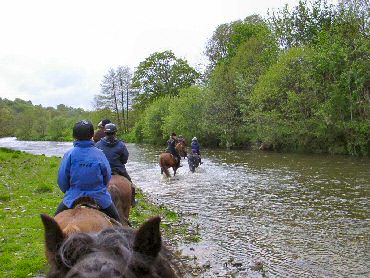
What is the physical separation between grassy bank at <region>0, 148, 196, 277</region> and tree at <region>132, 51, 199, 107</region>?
50.8 metres

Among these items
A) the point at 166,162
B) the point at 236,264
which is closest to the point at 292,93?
the point at 166,162

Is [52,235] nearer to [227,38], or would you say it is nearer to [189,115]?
[189,115]

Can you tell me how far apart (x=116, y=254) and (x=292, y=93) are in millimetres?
34123

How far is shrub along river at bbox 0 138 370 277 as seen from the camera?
28.0ft

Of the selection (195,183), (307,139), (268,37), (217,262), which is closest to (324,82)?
(307,139)

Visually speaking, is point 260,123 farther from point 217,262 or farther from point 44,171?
point 217,262

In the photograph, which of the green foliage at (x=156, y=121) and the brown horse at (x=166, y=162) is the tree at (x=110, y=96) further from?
the brown horse at (x=166, y=162)

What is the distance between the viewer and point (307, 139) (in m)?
35.1

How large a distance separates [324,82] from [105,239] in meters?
33.7

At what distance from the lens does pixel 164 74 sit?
69875 millimetres

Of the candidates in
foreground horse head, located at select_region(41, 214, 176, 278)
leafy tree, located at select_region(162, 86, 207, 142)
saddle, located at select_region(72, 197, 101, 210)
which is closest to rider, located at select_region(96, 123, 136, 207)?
saddle, located at select_region(72, 197, 101, 210)

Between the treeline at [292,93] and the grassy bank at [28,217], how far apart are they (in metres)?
20.8

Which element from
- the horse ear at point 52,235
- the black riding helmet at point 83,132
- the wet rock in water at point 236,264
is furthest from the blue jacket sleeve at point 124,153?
the horse ear at point 52,235

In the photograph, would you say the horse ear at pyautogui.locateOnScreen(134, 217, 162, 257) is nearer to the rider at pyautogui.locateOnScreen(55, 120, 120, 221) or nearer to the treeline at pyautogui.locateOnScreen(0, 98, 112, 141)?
the rider at pyautogui.locateOnScreen(55, 120, 120, 221)
